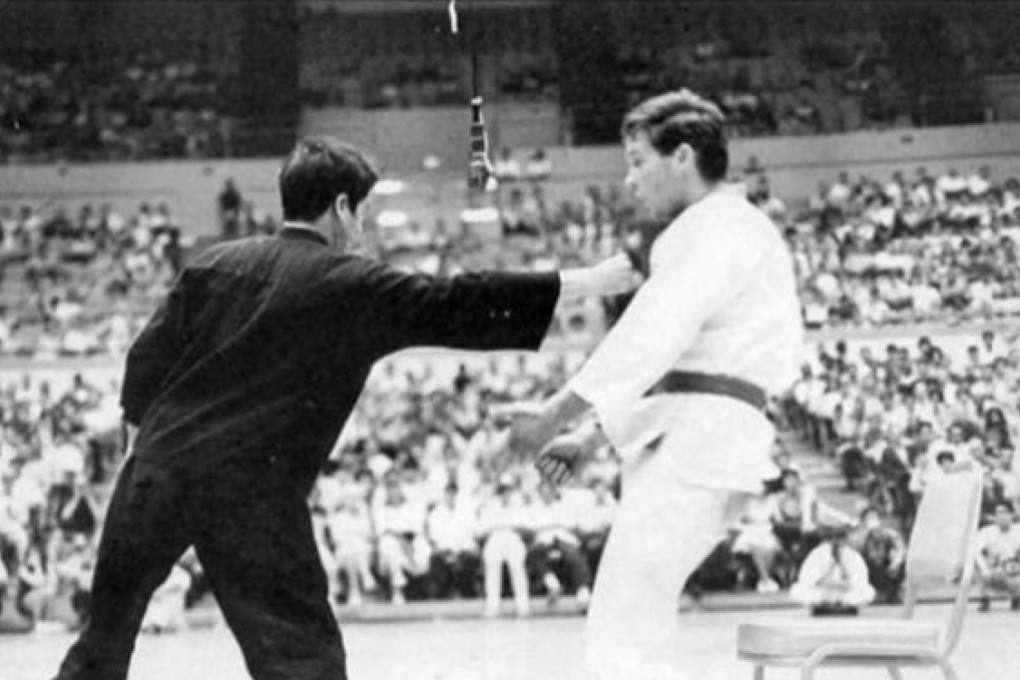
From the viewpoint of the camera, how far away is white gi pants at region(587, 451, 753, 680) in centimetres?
288

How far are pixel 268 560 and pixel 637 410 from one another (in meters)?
0.69

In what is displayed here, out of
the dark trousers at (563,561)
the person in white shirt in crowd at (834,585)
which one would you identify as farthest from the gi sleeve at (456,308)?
the dark trousers at (563,561)

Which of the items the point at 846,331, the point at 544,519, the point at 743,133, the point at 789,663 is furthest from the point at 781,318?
the point at 743,133

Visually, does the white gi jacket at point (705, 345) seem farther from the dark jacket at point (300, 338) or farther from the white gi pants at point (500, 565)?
the white gi pants at point (500, 565)

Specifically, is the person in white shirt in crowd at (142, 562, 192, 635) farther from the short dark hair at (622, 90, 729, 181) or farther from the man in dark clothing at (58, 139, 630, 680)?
the short dark hair at (622, 90, 729, 181)

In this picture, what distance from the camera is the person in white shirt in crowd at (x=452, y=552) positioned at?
1078 centimetres

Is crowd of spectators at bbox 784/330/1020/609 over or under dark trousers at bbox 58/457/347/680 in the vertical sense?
under

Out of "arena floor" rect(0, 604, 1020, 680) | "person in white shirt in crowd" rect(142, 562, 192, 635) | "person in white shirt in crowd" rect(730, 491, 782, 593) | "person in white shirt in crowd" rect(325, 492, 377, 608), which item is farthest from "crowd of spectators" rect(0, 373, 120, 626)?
"person in white shirt in crowd" rect(730, 491, 782, 593)

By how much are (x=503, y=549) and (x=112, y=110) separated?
382 inches

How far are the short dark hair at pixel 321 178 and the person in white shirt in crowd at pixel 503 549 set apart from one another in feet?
24.5

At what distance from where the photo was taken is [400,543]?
1077 cm

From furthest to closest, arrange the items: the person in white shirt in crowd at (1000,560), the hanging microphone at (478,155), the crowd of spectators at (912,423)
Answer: the crowd of spectators at (912,423) → the person in white shirt in crowd at (1000,560) → the hanging microphone at (478,155)

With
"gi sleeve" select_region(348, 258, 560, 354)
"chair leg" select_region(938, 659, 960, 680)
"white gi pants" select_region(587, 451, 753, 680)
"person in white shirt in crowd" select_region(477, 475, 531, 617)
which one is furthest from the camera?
"person in white shirt in crowd" select_region(477, 475, 531, 617)

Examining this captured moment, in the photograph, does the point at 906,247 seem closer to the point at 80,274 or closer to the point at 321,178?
the point at 80,274
